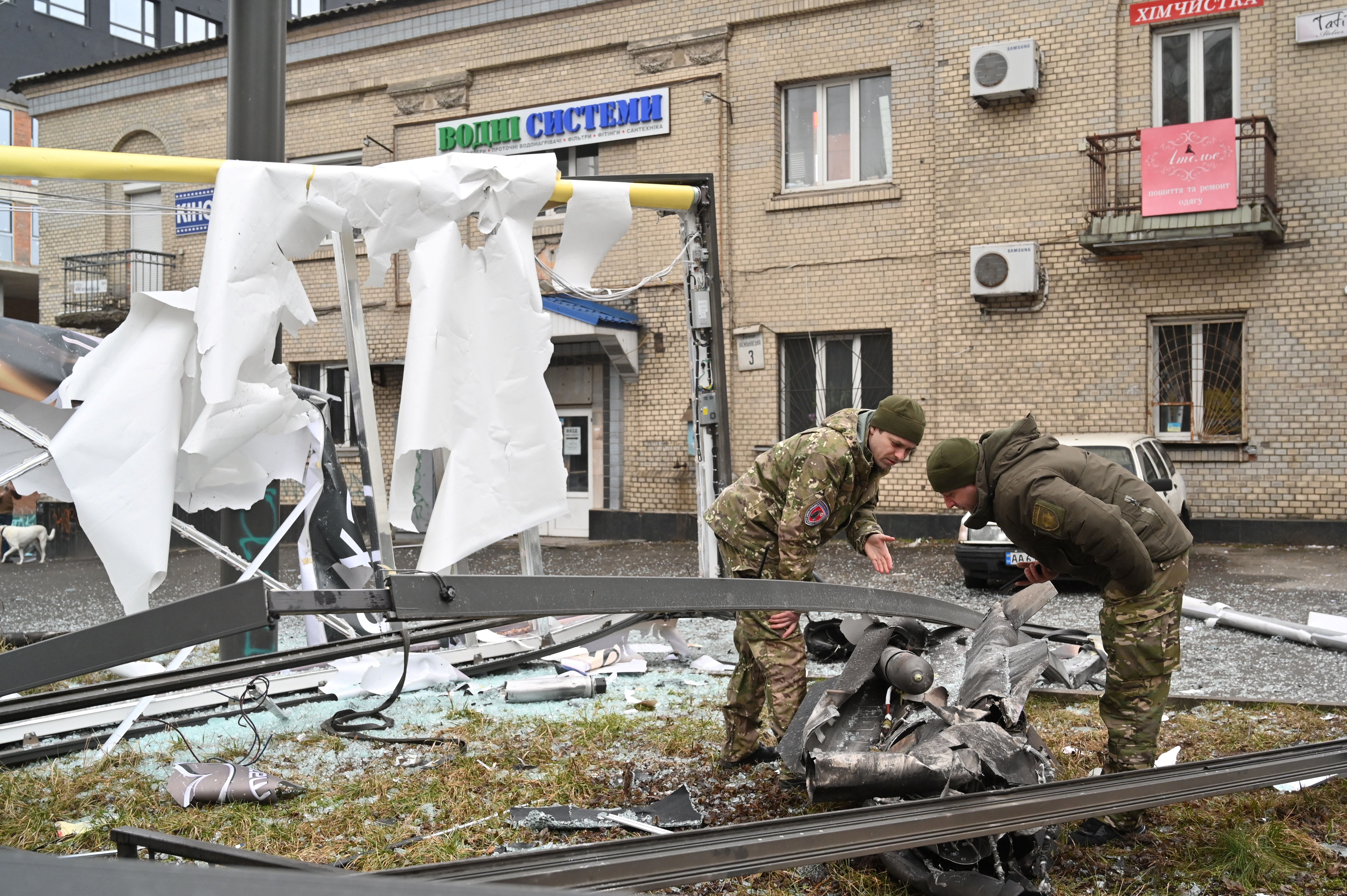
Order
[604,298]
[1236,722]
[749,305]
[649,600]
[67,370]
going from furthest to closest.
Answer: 1. [749,305]
2. [604,298]
3. [1236,722]
4. [67,370]
5. [649,600]

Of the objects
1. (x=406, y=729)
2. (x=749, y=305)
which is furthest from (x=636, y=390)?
(x=406, y=729)

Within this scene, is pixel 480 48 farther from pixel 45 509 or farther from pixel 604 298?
pixel 604 298

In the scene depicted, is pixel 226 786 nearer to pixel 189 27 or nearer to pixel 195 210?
pixel 195 210

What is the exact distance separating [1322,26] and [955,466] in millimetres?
12400

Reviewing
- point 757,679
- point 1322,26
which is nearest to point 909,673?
point 757,679

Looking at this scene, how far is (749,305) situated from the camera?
15.9 metres

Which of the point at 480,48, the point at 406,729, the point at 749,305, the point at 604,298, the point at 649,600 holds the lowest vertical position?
the point at 406,729

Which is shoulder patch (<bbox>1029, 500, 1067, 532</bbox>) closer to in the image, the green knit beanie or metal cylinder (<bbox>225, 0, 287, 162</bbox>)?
the green knit beanie

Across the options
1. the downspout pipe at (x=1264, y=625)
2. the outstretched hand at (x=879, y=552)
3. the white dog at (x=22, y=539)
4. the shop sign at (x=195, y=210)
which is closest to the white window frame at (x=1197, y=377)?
the downspout pipe at (x=1264, y=625)

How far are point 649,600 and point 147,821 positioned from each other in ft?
8.16

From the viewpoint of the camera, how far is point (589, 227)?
16.4 feet

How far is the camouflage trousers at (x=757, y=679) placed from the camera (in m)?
4.22

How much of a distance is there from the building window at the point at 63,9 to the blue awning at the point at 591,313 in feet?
69.8

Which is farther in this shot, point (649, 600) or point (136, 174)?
point (136, 174)
